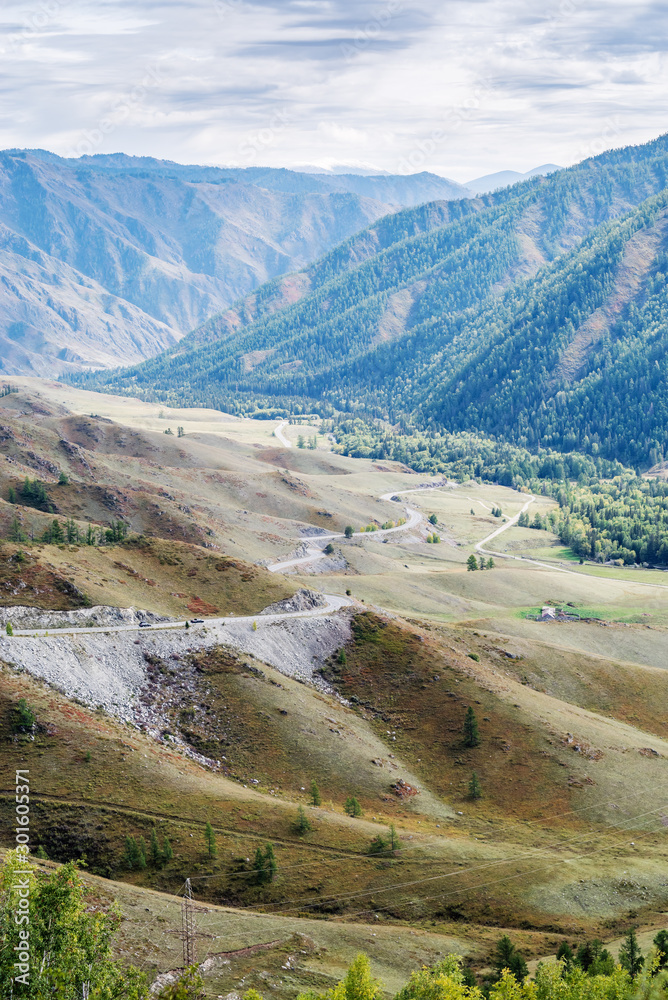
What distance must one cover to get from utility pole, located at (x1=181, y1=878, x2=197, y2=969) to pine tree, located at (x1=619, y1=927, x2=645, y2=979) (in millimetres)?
35582

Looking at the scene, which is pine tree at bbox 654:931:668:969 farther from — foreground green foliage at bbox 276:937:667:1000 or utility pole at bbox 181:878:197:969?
utility pole at bbox 181:878:197:969

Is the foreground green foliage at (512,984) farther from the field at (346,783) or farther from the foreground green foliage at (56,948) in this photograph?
the foreground green foliage at (56,948)

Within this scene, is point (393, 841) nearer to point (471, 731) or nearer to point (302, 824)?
point (302, 824)

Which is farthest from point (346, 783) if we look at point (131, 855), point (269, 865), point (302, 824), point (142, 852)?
point (131, 855)

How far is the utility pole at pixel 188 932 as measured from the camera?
6600cm

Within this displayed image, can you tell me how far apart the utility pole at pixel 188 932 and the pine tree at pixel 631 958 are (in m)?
35.6

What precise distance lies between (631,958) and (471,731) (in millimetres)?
43277

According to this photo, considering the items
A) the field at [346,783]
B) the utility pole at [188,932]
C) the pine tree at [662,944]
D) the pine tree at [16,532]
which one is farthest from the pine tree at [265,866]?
the pine tree at [16,532]

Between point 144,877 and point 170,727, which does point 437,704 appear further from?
point 144,877

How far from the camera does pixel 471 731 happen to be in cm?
11825

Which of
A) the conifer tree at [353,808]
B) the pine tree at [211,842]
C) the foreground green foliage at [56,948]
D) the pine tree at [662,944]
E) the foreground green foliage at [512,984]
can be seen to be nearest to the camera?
the foreground green foliage at [56,948]

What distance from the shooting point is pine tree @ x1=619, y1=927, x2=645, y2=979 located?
249 feet

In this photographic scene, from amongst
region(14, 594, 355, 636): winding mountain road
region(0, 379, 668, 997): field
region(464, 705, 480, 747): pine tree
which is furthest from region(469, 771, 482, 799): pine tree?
region(14, 594, 355, 636): winding mountain road

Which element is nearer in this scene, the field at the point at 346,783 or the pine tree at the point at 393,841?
the field at the point at 346,783
